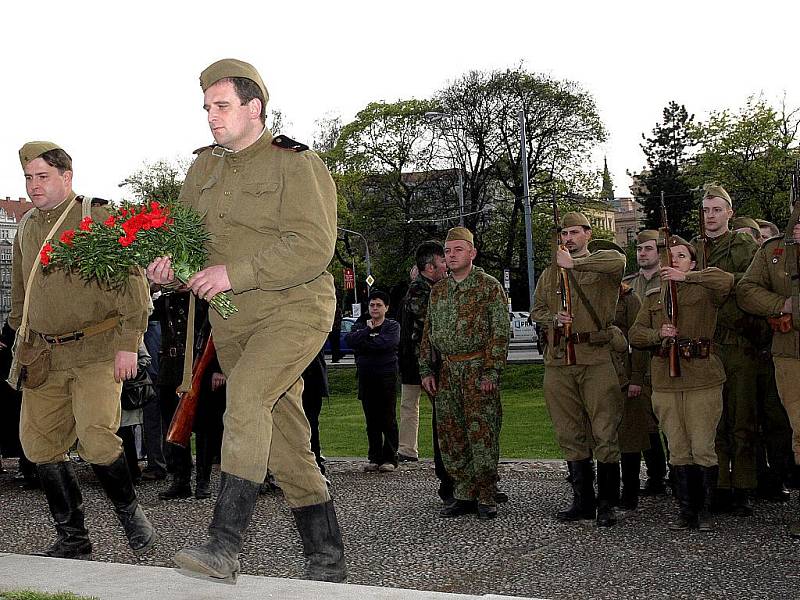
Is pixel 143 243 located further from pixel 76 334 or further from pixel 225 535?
pixel 76 334

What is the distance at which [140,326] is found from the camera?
22.2ft

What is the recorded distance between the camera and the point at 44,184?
685 centimetres

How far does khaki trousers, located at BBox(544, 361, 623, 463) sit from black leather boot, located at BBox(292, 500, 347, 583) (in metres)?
3.92

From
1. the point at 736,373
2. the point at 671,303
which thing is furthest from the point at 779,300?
the point at 736,373

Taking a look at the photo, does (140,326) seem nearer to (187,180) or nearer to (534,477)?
(187,180)

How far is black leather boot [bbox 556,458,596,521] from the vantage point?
8609 millimetres

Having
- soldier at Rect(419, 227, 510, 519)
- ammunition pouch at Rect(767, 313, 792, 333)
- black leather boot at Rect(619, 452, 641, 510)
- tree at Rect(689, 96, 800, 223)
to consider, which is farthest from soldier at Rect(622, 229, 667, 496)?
tree at Rect(689, 96, 800, 223)

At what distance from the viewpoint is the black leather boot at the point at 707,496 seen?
26.4 ft

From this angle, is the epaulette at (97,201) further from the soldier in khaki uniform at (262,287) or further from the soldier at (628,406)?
the soldier at (628,406)

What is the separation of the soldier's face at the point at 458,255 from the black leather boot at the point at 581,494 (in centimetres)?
185

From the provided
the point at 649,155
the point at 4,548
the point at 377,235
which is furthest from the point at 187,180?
the point at 649,155

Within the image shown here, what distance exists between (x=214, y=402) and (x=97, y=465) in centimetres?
398

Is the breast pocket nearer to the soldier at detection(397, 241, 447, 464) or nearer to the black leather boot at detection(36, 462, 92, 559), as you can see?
the black leather boot at detection(36, 462, 92, 559)

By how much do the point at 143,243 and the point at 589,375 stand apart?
4.86m
